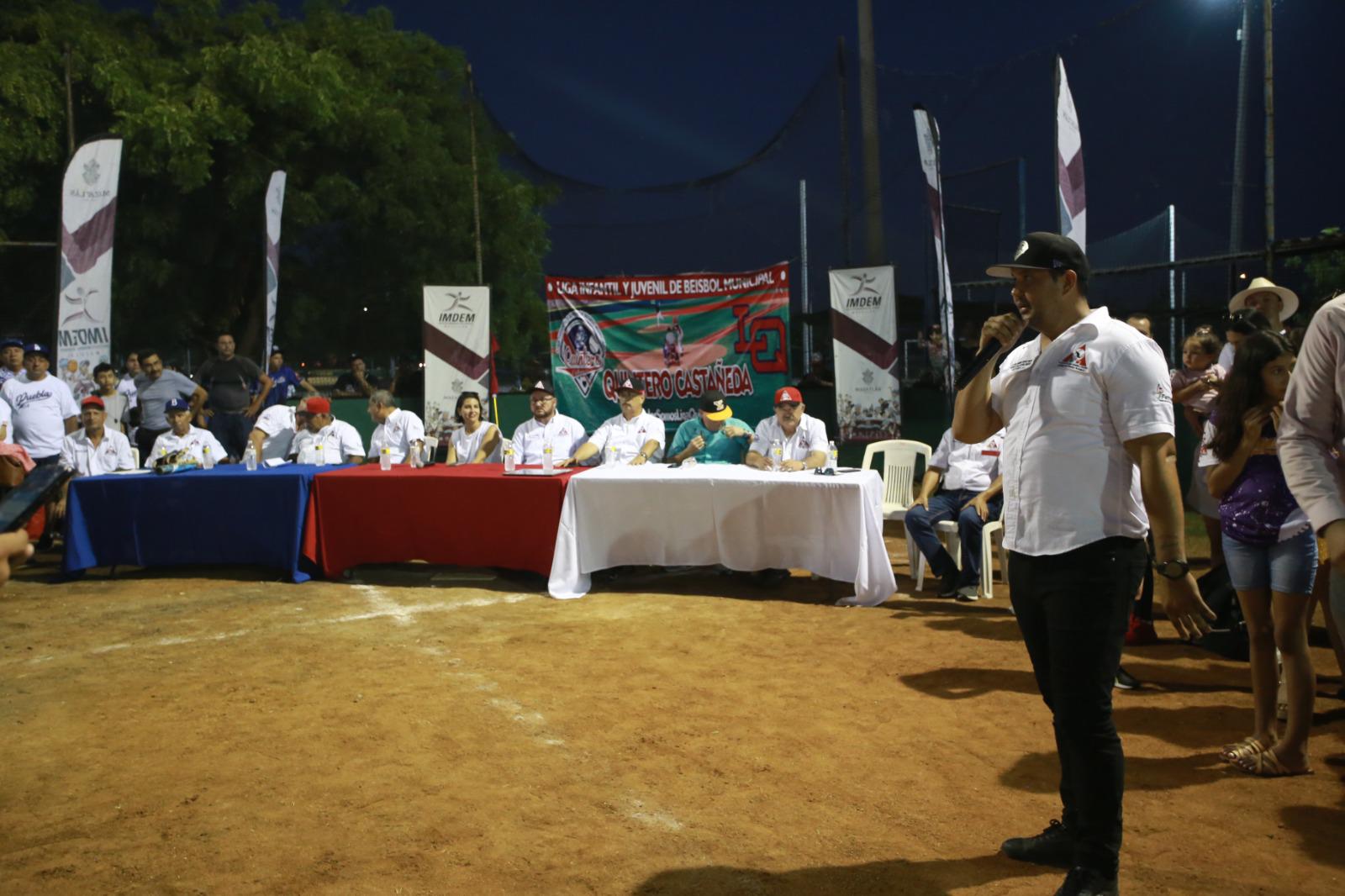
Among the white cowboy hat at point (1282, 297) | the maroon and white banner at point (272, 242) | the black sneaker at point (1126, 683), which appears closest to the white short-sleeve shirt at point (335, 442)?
the maroon and white banner at point (272, 242)

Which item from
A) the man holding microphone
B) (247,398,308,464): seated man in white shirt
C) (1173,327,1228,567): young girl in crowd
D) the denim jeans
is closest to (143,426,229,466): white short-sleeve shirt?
(247,398,308,464): seated man in white shirt

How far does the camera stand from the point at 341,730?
4398mm

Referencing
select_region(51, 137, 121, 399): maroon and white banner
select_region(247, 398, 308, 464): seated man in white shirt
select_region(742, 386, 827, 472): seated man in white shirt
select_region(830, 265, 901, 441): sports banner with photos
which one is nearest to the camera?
select_region(742, 386, 827, 472): seated man in white shirt

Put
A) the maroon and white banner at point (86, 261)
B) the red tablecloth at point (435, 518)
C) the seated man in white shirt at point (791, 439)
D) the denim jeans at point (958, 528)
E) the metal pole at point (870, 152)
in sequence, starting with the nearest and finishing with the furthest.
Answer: the denim jeans at point (958, 528) < the red tablecloth at point (435, 518) < the seated man in white shirt at point (791, 439) < the maroon and white banner at point (86, 261) < the metal pole at point (870, 152)

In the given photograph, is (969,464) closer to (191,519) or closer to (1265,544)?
(1265,544)

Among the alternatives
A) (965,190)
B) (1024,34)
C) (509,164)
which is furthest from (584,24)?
(965,190)

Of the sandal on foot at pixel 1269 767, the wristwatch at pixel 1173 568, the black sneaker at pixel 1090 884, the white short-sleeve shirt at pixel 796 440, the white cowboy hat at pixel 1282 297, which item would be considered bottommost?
the sandal on foot at pixel 1269 767

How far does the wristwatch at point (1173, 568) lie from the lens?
261 centimetres

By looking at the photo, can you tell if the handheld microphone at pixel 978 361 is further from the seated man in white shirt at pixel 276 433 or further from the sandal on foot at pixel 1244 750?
the seated man in white shirt at pixel 276 433

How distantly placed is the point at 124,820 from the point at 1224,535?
13.2ft

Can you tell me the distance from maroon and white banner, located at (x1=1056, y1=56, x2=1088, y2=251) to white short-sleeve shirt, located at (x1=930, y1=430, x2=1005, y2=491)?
9.69 ft

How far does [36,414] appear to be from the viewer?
924cm

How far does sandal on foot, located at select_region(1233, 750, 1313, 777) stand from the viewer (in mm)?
3717

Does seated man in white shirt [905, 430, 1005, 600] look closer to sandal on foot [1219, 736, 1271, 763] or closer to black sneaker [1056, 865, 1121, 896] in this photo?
sandal on foot [1219, 736, 1271, 763]
